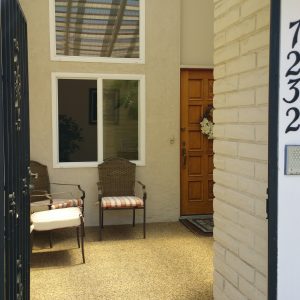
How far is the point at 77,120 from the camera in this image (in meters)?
Answer: 5.52

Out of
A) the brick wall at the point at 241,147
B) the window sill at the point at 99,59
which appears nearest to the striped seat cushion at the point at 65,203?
the window sill at the point at 99,59

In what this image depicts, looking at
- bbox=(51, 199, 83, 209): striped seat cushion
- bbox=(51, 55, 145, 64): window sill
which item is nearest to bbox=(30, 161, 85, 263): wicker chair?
bbox=(51, 199, 83, 209): striped seat cushion

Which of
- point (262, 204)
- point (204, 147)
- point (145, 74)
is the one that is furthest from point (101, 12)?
point (262, 204)

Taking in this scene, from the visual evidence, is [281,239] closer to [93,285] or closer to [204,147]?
[93,285]

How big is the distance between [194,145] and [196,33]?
159 cm

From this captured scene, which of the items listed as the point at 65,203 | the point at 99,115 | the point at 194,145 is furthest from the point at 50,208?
the point at 194,145

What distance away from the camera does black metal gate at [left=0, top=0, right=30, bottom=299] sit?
168cm

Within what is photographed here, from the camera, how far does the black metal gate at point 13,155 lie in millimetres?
1677

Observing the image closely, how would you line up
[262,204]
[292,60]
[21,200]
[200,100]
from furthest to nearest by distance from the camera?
[200,100] < [21,200] < [262,204] < [292,60]

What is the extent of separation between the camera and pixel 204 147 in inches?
231

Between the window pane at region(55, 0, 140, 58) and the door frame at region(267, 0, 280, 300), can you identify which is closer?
the door frame at region(267, 0, 280, 300)

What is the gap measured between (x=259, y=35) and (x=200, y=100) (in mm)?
3810

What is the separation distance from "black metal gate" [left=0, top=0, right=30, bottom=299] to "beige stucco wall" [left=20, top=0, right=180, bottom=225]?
267cm

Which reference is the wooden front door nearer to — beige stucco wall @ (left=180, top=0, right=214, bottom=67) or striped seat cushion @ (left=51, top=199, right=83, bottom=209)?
beige stucco wall @ (left=180, top=0, right=214, bottom=67)
